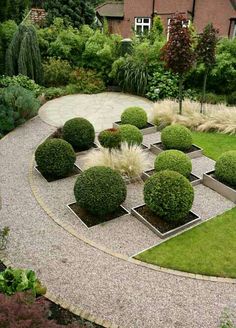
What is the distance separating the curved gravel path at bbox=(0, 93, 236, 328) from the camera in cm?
530

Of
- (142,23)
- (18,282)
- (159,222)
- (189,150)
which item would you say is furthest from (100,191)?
(142,23)

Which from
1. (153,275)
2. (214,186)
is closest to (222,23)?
(214,186)

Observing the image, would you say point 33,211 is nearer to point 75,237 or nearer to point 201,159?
point 75,237

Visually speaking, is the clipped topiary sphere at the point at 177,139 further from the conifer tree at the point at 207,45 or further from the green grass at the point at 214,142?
the conifer tree at the point at 207,45

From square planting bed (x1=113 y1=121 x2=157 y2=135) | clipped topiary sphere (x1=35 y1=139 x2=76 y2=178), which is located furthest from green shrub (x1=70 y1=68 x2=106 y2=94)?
clipped topiary sphere (x1=35 y1=139 x2=76 y2=178)

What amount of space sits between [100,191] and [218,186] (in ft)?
9.74

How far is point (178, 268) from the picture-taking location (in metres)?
6.18

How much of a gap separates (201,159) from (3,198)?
5.30 m

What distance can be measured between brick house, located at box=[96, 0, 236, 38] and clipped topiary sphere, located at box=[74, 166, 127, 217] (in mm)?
15976

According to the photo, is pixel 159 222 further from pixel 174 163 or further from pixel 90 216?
pixel 174 163

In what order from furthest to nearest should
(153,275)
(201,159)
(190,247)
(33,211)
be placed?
(201,159), (33,211), (190,247), (153,275)

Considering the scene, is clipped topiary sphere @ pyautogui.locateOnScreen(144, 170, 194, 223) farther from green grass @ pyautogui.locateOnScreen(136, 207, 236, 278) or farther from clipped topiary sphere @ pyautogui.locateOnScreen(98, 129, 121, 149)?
clipped topiary sphere @ pyautogui.locateOnScreen(98, 129, 121, 149)

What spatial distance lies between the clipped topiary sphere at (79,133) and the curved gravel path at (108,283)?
9.38 feet

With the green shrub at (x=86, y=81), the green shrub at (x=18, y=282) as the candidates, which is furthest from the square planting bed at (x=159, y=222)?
the green shrub at (x=86, y=81)
